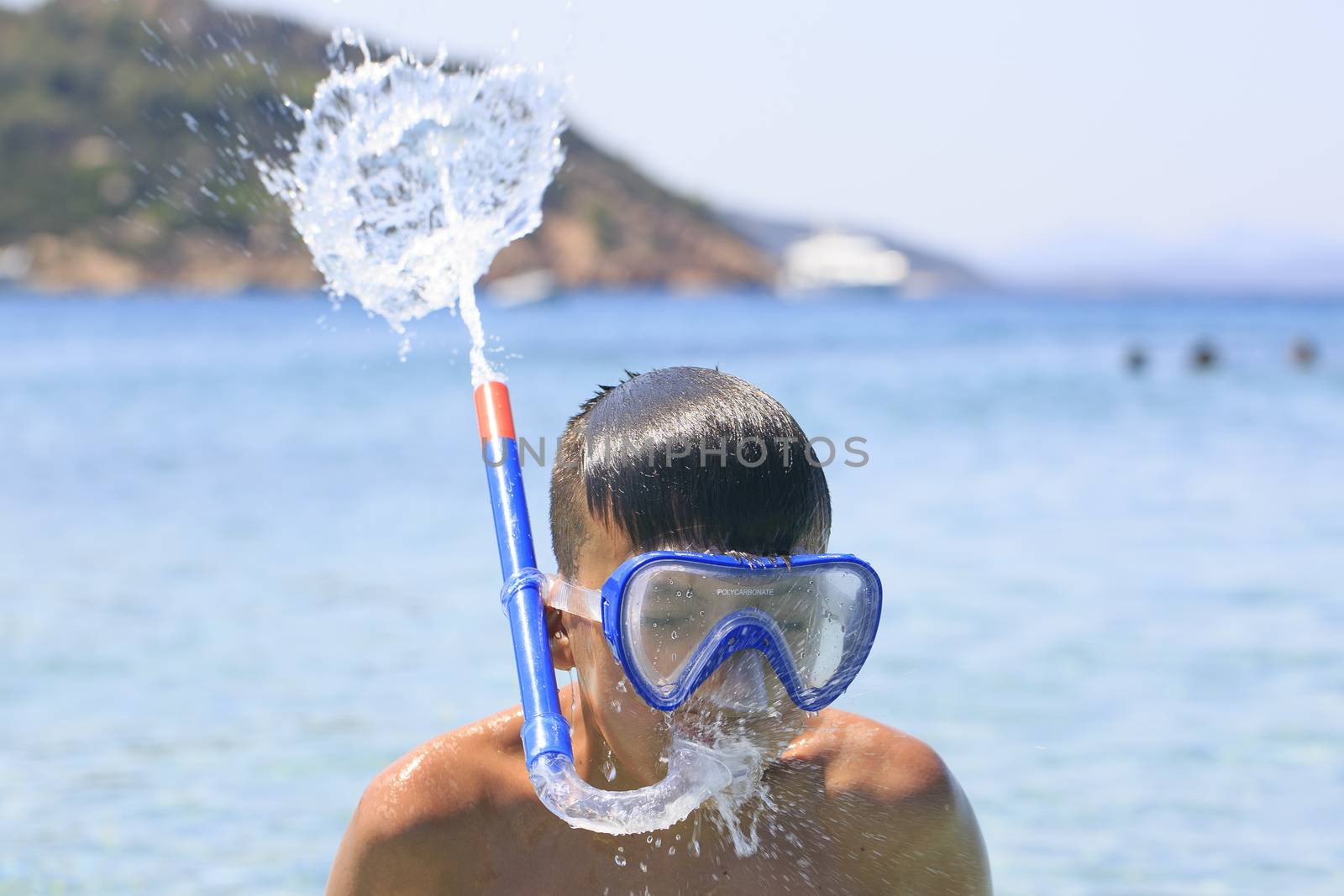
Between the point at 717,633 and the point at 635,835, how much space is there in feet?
1.68

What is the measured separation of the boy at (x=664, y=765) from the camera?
1824mm

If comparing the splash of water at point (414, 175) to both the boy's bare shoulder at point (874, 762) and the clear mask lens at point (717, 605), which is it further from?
the clear mask lens at point (717, 605)

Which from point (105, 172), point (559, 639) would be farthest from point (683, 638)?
point (105, 172)

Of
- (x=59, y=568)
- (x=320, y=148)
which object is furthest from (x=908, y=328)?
(x=320, y=148)

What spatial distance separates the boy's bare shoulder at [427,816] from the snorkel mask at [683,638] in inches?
9.2

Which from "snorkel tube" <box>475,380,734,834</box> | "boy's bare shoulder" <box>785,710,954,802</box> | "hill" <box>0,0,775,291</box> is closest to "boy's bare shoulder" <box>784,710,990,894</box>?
"boy's bare shoulder" <box>785,710,954,802</box>

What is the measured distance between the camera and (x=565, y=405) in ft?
63.5

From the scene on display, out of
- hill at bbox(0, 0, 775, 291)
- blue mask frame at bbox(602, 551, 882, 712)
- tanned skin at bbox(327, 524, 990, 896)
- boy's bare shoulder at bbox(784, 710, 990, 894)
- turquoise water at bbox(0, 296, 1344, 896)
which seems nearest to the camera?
blue mask frame at bbox(602, 551, 882, 712)

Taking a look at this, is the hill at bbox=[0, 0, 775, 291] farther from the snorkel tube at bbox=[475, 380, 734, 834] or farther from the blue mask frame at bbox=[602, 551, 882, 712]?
the blue mask frame at bbox=[602, 551, 882, 712]

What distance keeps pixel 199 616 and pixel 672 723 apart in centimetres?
613

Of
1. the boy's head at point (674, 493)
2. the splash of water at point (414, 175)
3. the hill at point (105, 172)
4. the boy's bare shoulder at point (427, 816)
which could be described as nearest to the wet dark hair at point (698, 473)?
the boy's head at point (674, 493)

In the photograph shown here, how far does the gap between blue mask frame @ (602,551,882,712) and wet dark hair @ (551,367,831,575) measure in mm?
50

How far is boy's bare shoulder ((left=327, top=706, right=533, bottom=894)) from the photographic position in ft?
6.55

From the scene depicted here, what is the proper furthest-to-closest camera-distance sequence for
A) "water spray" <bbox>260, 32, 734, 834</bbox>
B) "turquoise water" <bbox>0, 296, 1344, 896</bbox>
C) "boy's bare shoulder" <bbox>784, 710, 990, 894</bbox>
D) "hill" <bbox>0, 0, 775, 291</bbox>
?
"hill" <bbox>0, 0, 775, 291</bbox> → "turquoise water" <bbox>0, 296, 1344, 896</bbox> → "water spray" <bbox>260, 32, 734, 834</bbox> → "boy's bare shoulder" <bbox>784, 710, 990, 894</bbox>
